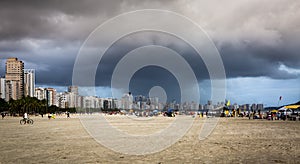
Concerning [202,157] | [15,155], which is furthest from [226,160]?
[15,155]

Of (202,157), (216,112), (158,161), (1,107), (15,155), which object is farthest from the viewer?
(1,107)

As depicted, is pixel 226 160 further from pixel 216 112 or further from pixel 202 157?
pixel 216 112

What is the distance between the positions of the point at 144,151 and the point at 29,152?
4.49m

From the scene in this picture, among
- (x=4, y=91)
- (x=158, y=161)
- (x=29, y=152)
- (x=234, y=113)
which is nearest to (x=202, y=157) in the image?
(x=158, y=161)

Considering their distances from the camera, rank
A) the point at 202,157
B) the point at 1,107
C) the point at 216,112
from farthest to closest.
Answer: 1. the point at 1,107
2. the point at 216,112
3. the point at 202,157

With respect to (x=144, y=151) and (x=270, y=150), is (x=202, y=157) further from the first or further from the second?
(x=270, y=150)

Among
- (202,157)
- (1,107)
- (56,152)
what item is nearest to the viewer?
(202,157)

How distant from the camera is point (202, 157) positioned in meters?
10.7

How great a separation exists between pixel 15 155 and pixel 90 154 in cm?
271

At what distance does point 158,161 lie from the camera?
9.91 metres

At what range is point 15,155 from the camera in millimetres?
11445

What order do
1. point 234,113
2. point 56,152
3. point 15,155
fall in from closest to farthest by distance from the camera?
point 15,155 → point 56,152 → point 234,113

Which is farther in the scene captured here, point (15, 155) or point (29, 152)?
point (29, 152)

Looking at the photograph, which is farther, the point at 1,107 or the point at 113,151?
the point at 1,107
